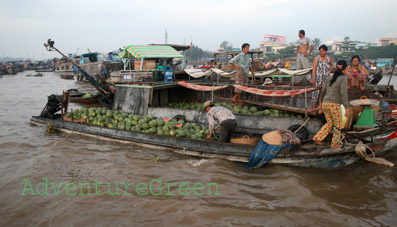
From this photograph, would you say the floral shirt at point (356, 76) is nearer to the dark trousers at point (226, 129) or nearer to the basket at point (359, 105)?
the basket at point (359, 105)

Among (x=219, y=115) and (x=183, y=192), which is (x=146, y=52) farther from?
(x=183, y=192)

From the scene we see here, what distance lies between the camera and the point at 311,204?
462 cm

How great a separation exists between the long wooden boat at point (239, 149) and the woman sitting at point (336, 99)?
0.30 meters

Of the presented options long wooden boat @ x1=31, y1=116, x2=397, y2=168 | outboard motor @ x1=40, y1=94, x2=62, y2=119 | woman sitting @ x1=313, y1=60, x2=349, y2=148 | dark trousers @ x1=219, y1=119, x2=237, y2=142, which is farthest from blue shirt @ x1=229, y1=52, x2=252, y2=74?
outboard motor @ x1=40, y1=94, x2=62, y2=119

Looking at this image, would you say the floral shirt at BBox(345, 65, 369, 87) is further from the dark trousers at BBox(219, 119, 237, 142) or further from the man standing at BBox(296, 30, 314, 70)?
the dark trousers at BBox(219, 119, 237, 142)

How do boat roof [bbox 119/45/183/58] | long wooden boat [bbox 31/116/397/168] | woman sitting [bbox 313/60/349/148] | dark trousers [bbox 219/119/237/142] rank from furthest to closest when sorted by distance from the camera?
A: boat roof [bbox 119/45/183/58], dark trousers [bbox 219/119/237/142], long wooden boat [bbox 31/116/397/168], woman sitting [bbox 313/60/349/148]

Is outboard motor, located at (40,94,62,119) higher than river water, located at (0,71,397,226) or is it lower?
higher

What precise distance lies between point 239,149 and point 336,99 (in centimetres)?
219

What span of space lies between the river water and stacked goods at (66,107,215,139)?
1.90 ft

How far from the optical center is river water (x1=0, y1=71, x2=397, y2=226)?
431 centimetres

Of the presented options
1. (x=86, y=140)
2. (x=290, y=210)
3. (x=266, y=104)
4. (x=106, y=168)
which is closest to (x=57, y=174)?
(x=106, y=168)

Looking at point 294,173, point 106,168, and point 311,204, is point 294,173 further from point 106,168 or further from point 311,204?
point 106,168

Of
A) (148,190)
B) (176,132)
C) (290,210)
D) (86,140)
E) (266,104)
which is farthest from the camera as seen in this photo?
(86,140)

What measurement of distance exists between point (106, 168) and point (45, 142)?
10.8 feet
